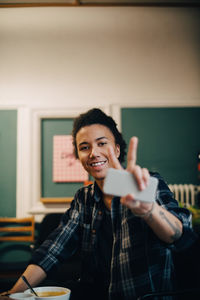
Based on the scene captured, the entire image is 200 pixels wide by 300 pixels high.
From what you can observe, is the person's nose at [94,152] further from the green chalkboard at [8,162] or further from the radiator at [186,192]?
the green chalkboard at [8,162]

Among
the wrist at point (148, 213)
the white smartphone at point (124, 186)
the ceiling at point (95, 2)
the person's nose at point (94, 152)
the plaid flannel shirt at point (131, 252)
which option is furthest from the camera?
the ceiling at point (95, 2)

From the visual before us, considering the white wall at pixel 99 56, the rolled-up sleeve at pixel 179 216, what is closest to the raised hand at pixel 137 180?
the rolled-up sleeve at pixel 179 216

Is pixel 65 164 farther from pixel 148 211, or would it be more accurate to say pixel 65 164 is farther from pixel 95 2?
pixel 148 211

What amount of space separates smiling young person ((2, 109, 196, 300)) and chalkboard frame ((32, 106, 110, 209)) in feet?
5.66

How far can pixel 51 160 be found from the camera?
3107 millimetres

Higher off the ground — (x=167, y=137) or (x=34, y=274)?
(x=167, y=137)

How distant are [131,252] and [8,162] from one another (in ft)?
7.69

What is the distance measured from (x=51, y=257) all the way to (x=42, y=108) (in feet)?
7.13

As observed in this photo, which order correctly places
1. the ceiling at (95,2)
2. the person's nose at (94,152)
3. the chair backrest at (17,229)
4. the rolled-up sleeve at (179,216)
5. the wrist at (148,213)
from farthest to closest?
the ceiling at (95,2)
the chair backrest at (17,229)
the person's nose at (94,152)
the rolled-up sleeve at (179,216)
the wrist at (148,213)

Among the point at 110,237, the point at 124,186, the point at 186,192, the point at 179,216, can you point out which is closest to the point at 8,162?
the point at 186,192

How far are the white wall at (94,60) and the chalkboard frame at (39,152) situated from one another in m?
0.01

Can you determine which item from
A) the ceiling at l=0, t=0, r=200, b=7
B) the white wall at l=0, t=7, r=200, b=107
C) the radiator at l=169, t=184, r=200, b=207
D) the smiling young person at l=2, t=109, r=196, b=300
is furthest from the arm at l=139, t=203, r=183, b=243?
the ceiling at l=0, t=0, r=200, b=7

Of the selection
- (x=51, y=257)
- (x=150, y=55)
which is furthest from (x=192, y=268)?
(x=150, y=55)

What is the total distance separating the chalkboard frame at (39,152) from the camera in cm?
303
